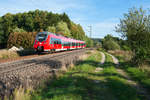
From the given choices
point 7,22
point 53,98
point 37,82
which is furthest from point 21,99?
point 7,22

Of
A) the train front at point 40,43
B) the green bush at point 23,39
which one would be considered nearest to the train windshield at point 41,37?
the train front at point 40,43

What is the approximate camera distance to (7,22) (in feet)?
247

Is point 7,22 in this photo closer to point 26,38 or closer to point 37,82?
point 26,38

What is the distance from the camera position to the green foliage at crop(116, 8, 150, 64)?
1448 cm

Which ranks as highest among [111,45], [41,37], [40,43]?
[41,37]

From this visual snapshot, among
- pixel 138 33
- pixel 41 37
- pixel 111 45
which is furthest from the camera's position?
pixel 111 45

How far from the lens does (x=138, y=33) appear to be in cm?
1488

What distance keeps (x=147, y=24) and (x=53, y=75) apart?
32.4 ft

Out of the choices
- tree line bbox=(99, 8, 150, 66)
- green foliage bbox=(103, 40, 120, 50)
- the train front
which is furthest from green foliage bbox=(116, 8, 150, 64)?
green foliage bbox=(103, 40, 120, 50)

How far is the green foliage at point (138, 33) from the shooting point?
14475 mm

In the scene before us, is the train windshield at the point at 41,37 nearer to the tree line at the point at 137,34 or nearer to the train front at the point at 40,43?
the train front at the point at 40,43

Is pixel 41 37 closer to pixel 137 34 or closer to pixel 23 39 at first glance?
pixel 137 34

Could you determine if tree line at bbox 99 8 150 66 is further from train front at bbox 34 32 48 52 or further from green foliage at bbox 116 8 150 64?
train front at bbox 34 32 48 52

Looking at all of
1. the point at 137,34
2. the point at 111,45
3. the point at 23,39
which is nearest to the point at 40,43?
the point at 137,34
